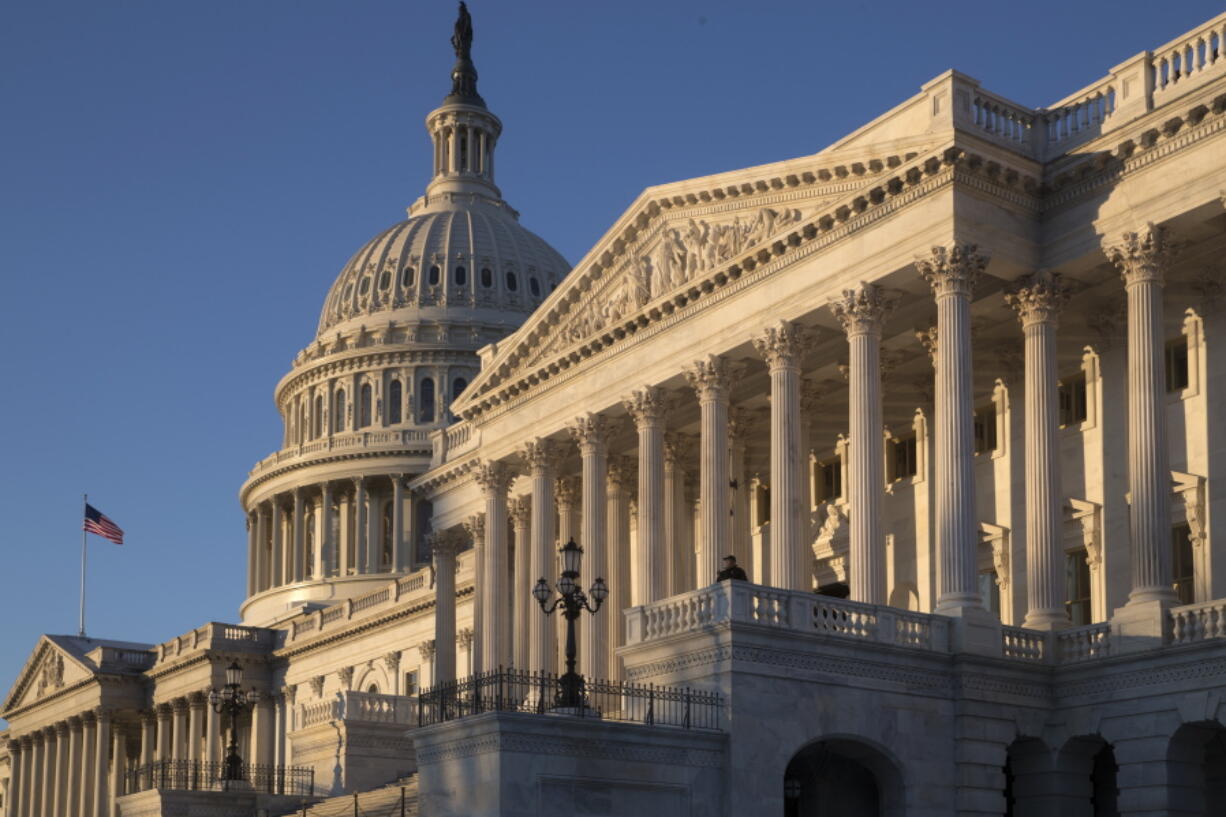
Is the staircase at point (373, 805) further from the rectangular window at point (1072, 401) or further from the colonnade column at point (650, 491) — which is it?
the rectangular window at point (1072, 401)

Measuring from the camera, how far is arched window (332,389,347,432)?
13262cm

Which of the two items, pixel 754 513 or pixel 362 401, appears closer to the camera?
pixel 754 513

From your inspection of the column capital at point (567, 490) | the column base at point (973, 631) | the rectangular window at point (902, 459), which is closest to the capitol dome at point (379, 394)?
the column capital at point (567, 490)

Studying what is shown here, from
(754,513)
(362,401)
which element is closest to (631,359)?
(754,513)

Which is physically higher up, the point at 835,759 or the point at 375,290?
the point at 375,290

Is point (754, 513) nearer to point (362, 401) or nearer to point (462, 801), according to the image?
point (462, 801)

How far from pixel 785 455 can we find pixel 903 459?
8295 mm

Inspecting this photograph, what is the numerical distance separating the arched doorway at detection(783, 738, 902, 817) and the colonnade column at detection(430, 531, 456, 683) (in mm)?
28452

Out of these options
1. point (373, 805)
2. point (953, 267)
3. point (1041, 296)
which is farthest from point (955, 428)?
point (373, 805)

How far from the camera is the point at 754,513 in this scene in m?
60.8

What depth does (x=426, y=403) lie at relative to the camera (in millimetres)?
129875

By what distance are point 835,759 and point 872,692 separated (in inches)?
105

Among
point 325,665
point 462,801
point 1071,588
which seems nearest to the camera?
point 462,801

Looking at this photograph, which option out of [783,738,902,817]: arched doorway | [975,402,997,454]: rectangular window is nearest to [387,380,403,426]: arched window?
[975,402,997,454]: rectangular window
